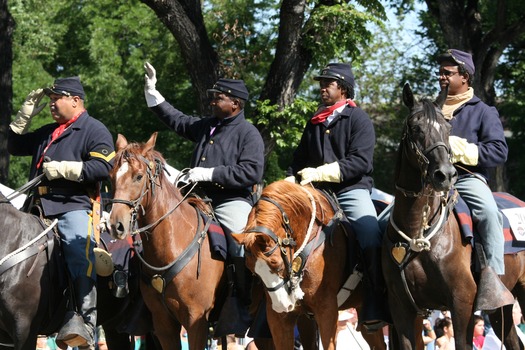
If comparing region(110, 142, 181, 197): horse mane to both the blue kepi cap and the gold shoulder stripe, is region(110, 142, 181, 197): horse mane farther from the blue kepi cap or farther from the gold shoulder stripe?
the blue kepi cap

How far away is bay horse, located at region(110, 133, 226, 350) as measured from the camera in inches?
366

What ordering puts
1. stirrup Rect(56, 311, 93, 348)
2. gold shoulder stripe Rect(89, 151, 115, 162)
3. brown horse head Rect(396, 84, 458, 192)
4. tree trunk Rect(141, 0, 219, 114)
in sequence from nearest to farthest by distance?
brown horse head Rect(396, 84, 458, 192) → stirrup Rect(56, 311, 93, 348) → gold shoulder stripe Rect(89, 151, 115, 162) → tree trunk Rect(141, 0, 219, 114)

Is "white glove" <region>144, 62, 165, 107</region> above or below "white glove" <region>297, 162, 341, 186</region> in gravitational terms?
above

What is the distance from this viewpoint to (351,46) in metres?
17.6

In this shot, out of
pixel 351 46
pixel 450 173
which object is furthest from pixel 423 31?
pixel 450 173

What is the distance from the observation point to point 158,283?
962cm

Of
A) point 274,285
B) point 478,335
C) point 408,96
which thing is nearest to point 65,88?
point 274,285

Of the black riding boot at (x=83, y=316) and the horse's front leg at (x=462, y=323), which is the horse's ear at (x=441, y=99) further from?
the black riding boot at (x=83, y=316)

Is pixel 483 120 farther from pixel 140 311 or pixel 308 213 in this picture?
pixel 140 311

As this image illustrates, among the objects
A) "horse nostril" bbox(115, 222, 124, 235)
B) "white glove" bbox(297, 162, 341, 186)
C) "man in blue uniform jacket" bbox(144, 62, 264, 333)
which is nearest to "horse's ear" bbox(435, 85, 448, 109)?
"white glove" bbox(297, 162, 341, 186)

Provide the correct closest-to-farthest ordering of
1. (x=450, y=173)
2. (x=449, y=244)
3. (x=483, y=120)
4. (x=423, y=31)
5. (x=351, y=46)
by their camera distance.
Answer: (x=450, y=173) → (x=449, y=244) → (x=483, y=120) → (x=351, y=46) → (x=423, y=31)

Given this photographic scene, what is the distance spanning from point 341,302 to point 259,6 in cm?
1712

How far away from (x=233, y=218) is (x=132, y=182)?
5.07ft

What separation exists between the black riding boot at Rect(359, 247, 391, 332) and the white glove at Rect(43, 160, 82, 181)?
319 centimetres
